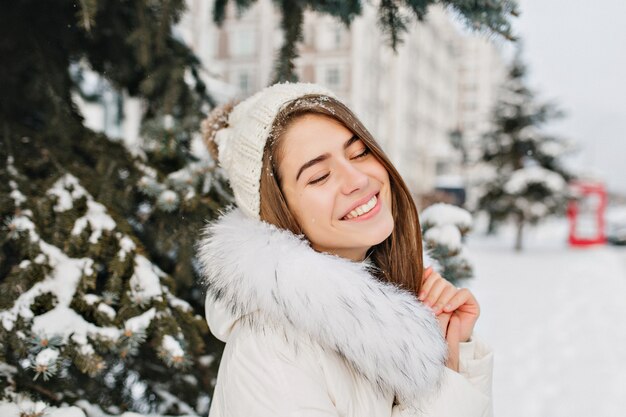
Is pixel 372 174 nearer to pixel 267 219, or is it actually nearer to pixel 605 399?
pixel 267 219

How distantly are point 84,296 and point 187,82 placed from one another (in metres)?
1.44

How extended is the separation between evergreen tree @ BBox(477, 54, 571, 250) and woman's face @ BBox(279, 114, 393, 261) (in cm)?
1753

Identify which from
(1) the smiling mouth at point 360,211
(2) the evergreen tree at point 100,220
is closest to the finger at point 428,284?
(1) the smiling mouth at point 360,211

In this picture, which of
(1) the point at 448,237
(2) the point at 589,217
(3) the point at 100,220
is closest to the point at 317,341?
(3) the point at 100,220

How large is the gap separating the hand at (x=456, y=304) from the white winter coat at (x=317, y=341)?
7.3 inches

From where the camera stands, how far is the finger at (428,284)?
1734 millimetres

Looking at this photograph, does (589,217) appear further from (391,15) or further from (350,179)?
(350,179)

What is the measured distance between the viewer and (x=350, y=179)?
1.50 metres

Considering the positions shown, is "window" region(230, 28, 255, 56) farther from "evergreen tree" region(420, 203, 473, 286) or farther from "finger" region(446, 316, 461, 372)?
"finger" region(446, 316, 461, 372)

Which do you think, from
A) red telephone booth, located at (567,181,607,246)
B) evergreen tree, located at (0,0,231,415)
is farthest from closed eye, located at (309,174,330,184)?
red telephone booth, located at (567,181,607,246)

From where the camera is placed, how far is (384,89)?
1561 inches

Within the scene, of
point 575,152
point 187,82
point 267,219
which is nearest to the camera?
point 267,219

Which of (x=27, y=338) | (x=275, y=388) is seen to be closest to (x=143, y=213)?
(x=27, y=338)

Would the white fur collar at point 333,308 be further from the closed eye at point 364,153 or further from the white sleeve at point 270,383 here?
Result: the closed eye at point 364,153
